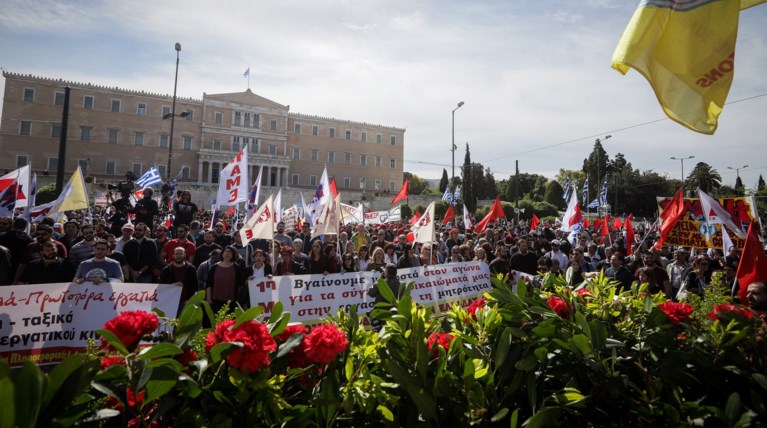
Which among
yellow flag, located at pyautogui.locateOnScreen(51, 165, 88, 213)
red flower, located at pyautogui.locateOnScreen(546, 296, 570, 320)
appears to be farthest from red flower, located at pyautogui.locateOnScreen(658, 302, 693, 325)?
yellow flag, located at pyautogui.locateOnScreen(51, 165, 88, 213)

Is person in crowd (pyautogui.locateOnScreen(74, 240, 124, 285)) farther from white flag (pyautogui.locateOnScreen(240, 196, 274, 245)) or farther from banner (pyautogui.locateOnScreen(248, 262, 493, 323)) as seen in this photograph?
white flag (pyautogui.locateOnScreen(240, 196, 274, 245))

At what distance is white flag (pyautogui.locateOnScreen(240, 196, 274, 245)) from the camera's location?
8.25 meters

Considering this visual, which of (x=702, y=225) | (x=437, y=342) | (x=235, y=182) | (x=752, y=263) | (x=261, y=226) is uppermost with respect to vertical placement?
(x=235, y=182)

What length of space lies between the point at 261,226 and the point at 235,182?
3.29 metres

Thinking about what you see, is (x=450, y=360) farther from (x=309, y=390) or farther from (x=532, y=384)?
(x=309, y=390)

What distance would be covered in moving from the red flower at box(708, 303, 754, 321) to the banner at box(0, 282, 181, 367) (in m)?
5.55

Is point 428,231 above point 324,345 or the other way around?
above

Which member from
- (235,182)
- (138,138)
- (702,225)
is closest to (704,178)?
(702,225)

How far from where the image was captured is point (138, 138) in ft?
206

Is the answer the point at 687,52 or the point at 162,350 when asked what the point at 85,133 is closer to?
the point at 162,350

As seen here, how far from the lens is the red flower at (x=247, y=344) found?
165 cm

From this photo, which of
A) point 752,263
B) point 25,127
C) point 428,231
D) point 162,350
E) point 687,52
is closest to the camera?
point 162,350

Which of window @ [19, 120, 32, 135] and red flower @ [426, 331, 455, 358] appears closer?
red flower @ [426, 331, 455, 358]

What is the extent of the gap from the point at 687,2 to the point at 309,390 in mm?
3356
